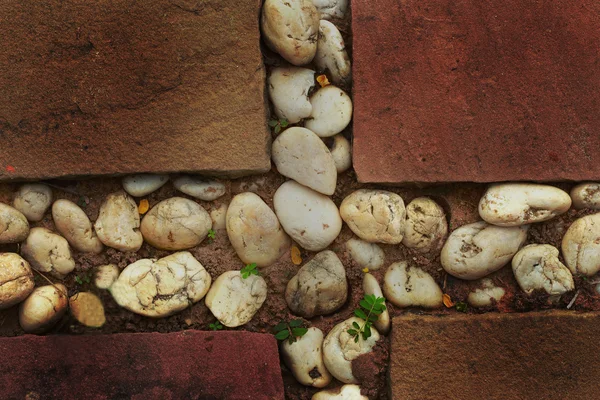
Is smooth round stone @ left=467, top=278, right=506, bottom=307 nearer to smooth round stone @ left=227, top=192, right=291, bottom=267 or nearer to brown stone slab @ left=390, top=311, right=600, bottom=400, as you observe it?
brown stone slab @ left=390, top=311, right=600, bottom=400

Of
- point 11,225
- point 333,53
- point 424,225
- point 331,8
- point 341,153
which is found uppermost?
point 331,8

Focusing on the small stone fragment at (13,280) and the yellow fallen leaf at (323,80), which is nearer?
the small stone fragment at (13,280)

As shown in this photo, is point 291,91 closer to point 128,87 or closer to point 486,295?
point 128,87

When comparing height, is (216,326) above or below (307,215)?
below

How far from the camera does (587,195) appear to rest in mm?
1766

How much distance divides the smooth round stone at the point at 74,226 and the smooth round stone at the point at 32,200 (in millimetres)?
38

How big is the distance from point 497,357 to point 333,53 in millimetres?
1087

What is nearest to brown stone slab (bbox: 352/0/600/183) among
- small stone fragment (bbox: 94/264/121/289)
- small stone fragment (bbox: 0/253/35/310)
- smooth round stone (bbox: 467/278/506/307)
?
smooth round stone (bbox: 467/278/506/307)

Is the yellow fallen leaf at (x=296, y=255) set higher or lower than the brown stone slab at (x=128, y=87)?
Answer: lower

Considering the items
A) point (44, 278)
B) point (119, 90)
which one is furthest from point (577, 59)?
point (44, 278)

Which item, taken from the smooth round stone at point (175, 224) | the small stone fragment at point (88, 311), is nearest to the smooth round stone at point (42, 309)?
the small stone fragment at point (88, 311)

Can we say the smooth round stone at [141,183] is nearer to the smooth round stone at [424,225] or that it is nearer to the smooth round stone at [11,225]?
the smooth round stone at [11,225]

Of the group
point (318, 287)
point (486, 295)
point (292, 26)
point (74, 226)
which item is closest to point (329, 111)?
point (292, 26)

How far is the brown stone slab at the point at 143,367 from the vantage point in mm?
1729
